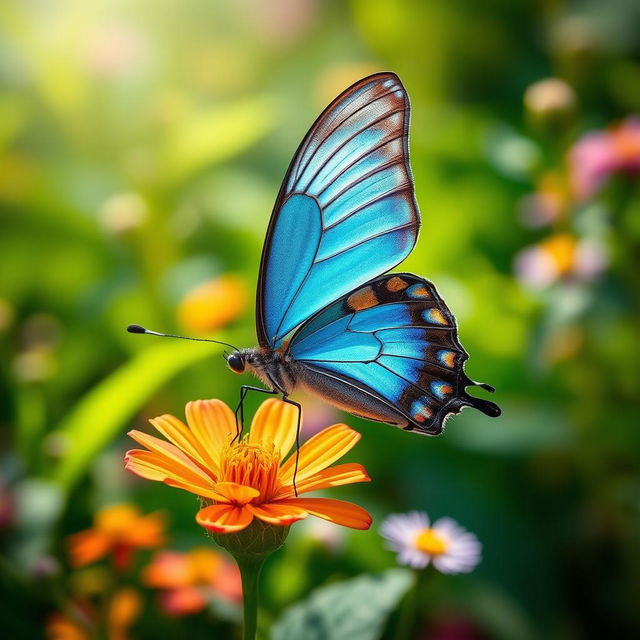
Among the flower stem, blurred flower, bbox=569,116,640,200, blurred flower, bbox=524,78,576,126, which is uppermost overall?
blurred flower, bbox=524,78,576,126

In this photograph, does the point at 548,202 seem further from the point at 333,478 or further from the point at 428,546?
the point at 333,478

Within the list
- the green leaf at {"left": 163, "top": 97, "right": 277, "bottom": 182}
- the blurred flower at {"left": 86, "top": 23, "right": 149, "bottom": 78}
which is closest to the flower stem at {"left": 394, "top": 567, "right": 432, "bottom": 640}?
the green leaf at {"left": 163, "top": 97, "right": 277, "bottom": 182}

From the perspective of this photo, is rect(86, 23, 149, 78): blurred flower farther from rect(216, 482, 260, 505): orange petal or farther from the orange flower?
rect(216, 482, 260, 505): orange petal

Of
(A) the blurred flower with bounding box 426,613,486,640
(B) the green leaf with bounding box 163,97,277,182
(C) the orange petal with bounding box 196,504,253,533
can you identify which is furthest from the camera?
(B) the green leaf with bounding box 163,97,277,182

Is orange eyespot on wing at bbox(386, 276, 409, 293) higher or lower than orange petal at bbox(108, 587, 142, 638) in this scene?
higher

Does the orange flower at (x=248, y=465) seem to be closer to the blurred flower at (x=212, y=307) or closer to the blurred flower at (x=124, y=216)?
the blurred flower at (x=212, y=307)

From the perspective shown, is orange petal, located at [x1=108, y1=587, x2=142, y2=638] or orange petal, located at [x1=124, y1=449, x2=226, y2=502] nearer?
orange petal, located at [x1=124, y1=449, x2=226, y2=502]
